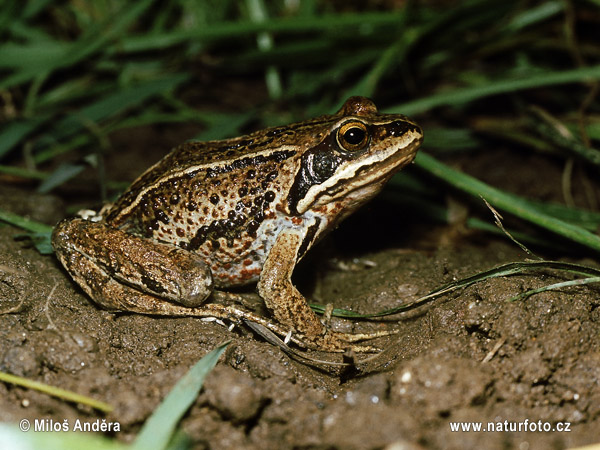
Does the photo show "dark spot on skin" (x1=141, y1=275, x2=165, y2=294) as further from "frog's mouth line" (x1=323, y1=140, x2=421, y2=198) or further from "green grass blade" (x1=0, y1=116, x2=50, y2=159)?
"green grass blade" (x1=0, y1=116, x2=50, y2=159)

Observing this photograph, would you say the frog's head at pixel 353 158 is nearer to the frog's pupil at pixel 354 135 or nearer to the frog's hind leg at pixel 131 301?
the frog's pupil at pixel 354 135

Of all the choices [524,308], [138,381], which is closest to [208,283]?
[138,381]

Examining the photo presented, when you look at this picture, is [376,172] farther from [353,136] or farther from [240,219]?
[240,219]

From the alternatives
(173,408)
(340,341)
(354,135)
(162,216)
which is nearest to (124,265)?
(162,216)

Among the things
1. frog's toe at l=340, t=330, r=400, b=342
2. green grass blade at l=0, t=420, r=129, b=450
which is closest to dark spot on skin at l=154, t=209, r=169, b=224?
frog's toe at l=340, t=330, r=400, b=342

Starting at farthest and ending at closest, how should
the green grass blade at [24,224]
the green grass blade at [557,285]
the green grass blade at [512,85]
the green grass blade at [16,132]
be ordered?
the green grass blade at [16,132], the green grass blade at [512,85], the green grass blade at [24,224], the green grass blade at [557,285]

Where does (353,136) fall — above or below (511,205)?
above

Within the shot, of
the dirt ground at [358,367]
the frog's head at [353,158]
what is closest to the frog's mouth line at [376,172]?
the frog's head at [353,158]
